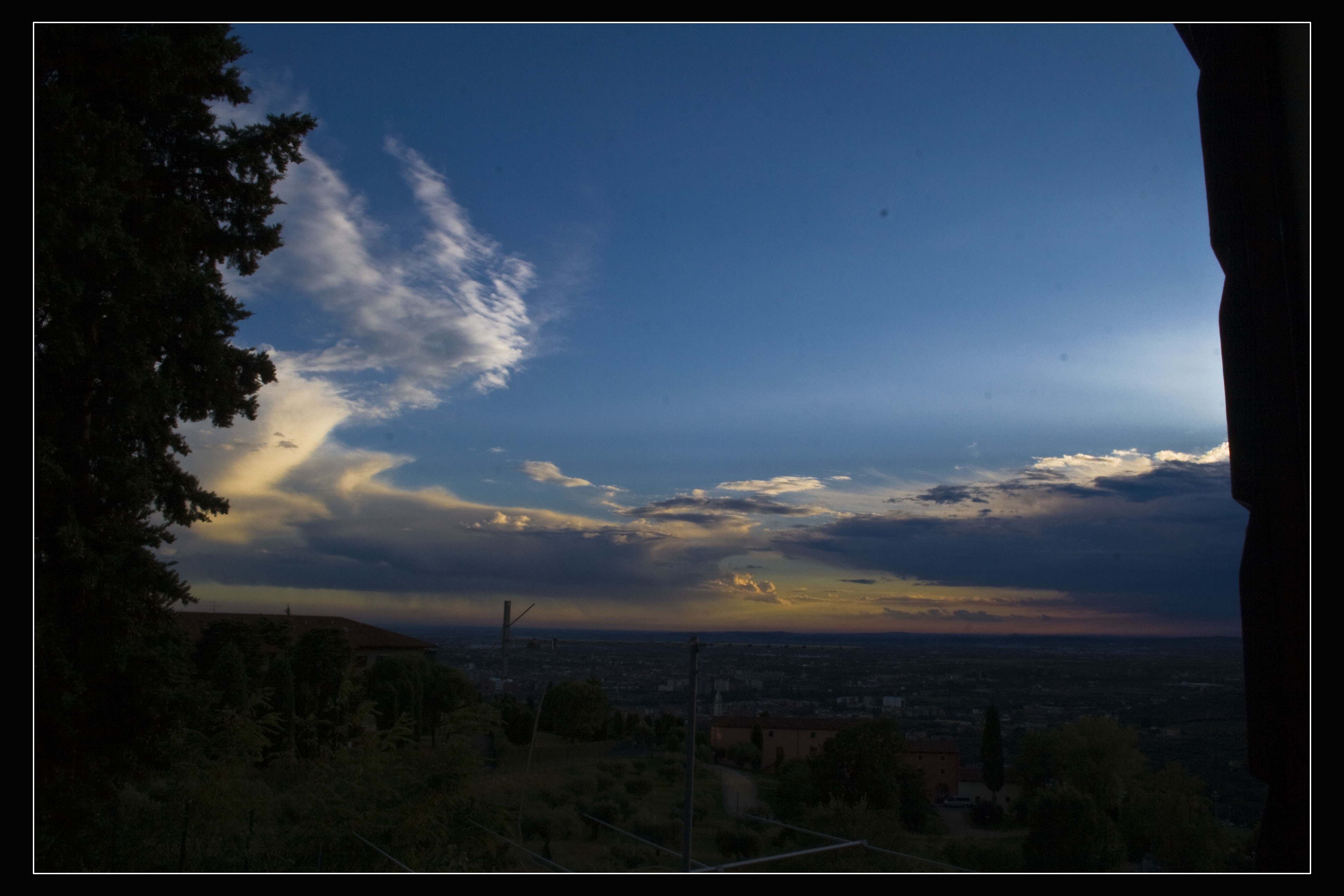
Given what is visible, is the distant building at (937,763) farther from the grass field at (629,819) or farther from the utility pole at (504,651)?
the utility pole at (504,651)

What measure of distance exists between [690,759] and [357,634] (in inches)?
246

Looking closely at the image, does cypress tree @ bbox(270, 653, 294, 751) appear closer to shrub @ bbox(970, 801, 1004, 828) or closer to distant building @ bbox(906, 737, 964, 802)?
distant building @ bbox(906, 737, 964, 802)

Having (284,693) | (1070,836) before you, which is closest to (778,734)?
(1070,836)

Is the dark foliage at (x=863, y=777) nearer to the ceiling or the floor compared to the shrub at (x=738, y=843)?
nearer to the ceiling

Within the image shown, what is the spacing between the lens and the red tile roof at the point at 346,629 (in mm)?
7141

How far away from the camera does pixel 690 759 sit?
3.96m

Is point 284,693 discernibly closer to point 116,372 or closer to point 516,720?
point 516,720

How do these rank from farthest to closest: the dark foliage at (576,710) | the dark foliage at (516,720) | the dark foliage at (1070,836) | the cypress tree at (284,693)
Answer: the cypress tree at (284,693) → the dark foliage at (516,720) → the dark foliage at (576,710) → the dark foliage at (1070,836)

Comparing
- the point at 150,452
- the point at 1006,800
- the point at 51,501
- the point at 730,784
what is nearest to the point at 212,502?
the point at 150,452

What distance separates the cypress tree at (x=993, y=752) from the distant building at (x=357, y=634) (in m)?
3.87

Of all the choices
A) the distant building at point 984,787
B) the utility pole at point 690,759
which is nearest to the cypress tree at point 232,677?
the utility pole at point 690,759

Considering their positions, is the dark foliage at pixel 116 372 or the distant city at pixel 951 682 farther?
the dark foliage at pixel 116 372

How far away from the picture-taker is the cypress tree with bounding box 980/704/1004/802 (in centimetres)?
357

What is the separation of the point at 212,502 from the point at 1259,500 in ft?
16.7
